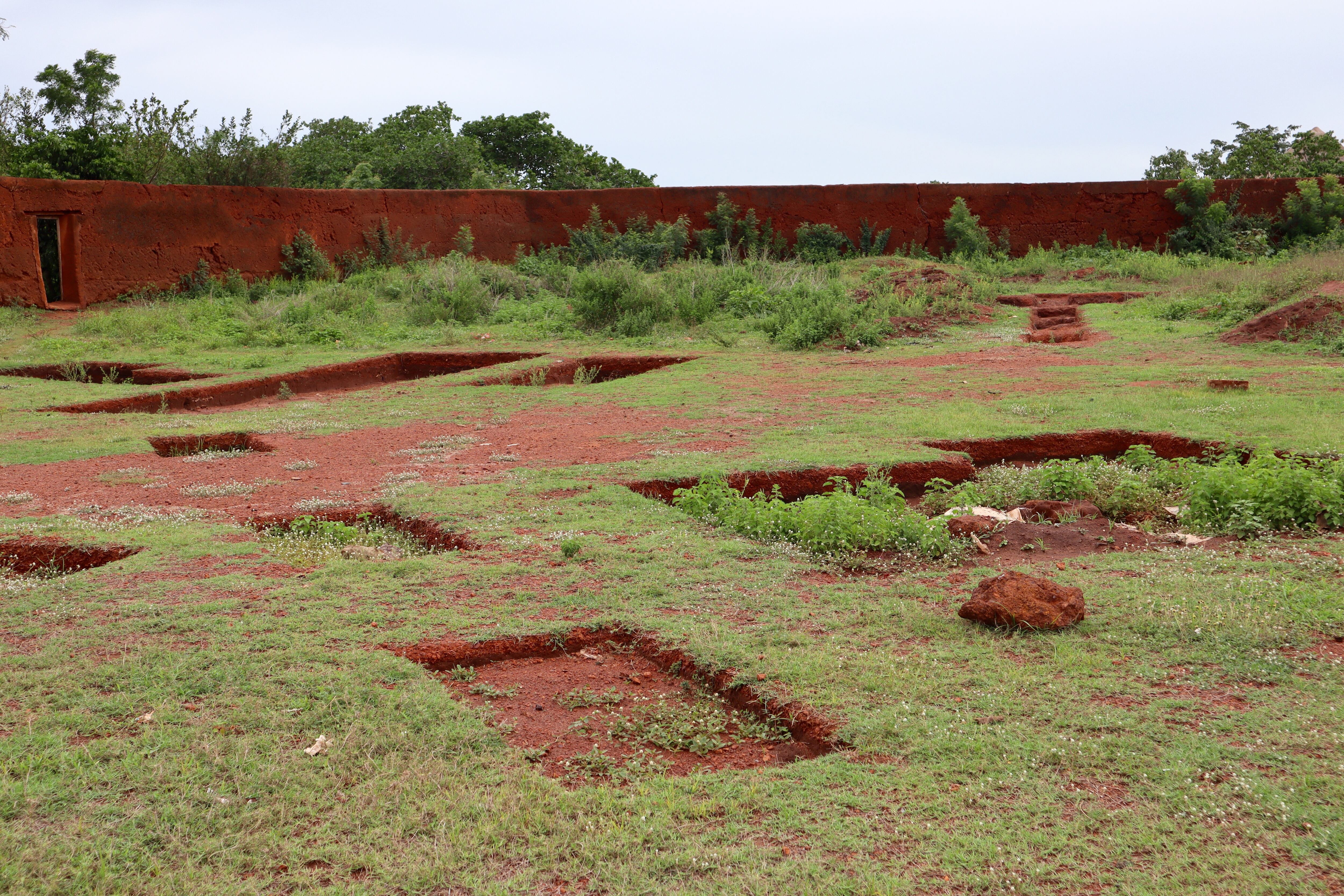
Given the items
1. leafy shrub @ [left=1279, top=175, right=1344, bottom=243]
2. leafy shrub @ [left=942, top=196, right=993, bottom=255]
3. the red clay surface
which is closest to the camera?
the red clay surface

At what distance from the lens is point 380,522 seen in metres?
5.69

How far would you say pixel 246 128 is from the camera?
63.3 ft

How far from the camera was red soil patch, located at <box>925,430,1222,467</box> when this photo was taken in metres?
6.90

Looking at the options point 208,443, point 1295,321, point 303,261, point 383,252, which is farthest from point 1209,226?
point 208,443

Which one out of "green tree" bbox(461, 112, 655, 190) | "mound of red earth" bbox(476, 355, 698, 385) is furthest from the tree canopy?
"mound of red earth" bbox(476, 355, 698, 385)

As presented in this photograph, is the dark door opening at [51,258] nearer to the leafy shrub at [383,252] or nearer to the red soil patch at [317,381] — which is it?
the leafy shrub at [383,252]

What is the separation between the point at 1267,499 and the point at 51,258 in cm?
1859

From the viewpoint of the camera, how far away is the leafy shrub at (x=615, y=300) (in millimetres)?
14352

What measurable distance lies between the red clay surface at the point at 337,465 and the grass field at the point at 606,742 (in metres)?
0.06

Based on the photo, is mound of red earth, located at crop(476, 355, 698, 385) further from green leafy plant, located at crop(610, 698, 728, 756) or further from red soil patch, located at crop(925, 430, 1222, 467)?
green leafy plant, located at crop(610, 698, 728, 756)

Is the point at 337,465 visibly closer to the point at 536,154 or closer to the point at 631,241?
the point at 631,241

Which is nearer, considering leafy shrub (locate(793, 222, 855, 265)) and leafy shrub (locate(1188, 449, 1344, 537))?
leafy shrub (locate(1188, 449, 1344, 537))

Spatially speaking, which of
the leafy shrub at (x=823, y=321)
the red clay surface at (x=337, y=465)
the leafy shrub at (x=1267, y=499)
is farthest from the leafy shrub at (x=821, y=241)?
the leafy shrub at (x=1267, y=499)

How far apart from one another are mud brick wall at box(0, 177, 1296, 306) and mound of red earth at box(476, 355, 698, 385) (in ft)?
25.4
